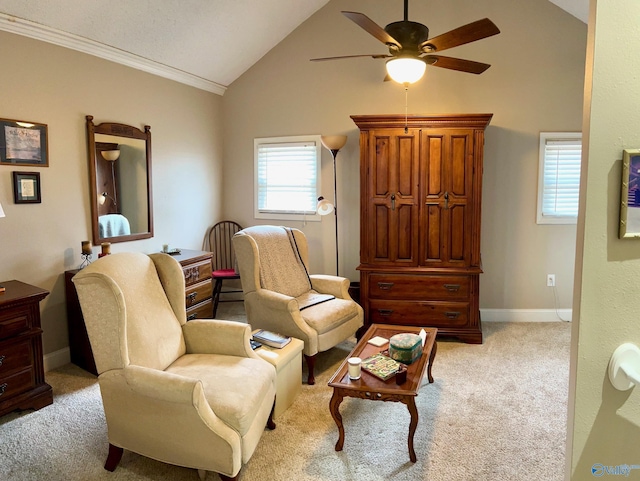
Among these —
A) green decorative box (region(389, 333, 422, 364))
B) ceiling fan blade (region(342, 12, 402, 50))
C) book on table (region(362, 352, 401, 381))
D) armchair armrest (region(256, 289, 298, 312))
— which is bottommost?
book on table (region(362, 352, 401, 381))

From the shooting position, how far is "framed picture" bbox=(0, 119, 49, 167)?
10.0 ft

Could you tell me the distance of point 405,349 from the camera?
8.48 ft

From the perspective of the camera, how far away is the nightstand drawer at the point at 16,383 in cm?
270

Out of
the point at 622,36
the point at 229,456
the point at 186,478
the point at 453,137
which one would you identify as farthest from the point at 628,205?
the point at 453,137

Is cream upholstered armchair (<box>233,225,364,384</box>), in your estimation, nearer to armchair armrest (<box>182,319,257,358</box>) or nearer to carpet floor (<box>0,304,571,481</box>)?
carpet floor (<box>0,304,571,481</box>)

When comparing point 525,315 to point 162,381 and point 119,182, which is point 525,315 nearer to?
point 162,381

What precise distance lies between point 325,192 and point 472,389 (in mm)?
2587

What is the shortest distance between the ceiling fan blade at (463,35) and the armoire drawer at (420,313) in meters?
2.28

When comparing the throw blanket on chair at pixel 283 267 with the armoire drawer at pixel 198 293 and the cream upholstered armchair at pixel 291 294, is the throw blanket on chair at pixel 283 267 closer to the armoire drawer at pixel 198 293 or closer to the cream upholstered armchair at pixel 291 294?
the cream upholstered armchair at pixel 291 294

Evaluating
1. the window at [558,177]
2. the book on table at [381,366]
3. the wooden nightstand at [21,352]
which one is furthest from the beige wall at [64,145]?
the window at [558,177]

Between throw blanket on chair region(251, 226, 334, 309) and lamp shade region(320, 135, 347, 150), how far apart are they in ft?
3.30

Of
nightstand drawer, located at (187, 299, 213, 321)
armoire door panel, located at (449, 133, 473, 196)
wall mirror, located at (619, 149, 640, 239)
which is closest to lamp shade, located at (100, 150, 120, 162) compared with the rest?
nightstand drawer, located at (187, 299, 213, 321)

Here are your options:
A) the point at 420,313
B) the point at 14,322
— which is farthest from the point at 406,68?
the point at 14,322

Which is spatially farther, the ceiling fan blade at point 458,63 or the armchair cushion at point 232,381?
the ceiling fan blade at point 458,63
